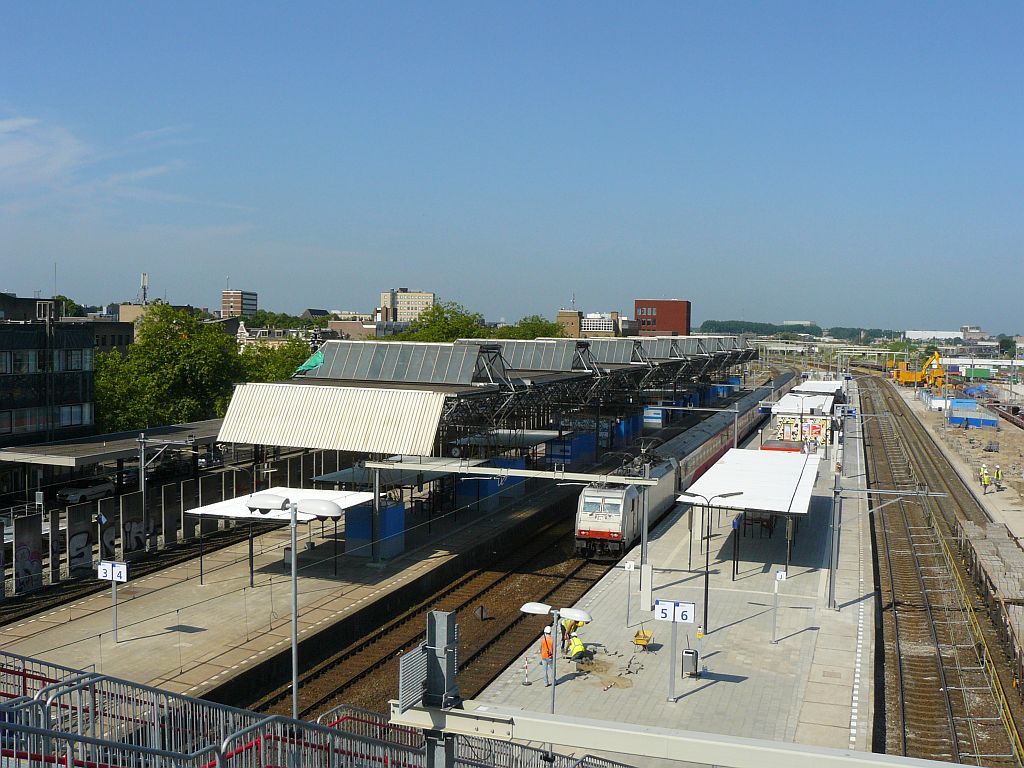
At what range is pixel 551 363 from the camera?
178 ft

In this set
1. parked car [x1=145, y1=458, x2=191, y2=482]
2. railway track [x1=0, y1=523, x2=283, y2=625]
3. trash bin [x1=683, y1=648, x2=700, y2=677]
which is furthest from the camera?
parked car [x1=145, y1=458, x2=191, y2=482]

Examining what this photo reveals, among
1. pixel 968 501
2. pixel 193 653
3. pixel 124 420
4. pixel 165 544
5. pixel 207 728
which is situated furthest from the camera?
pixel 124 420

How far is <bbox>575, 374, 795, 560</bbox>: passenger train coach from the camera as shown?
114ft

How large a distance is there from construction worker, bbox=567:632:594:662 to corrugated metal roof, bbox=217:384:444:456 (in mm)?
9758

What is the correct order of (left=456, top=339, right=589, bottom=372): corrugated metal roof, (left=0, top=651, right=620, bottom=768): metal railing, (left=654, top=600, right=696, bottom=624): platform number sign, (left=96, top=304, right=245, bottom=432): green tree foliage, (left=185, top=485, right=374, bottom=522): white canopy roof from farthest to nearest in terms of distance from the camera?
(left=96, top=304, right=245, bottom=432): green tree foliage, (left=456, top=339, right=589, bottom=372): corrugated metal roof, (left=185, top=485, right=374, bottom=522): white canopy roof, (left=654, top=600, right=696, bottom=624): platform number sign, (left=0, top=651, right=620, bottom=768): metal railing

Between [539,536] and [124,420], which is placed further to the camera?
[124,420]

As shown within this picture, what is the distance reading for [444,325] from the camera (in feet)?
345

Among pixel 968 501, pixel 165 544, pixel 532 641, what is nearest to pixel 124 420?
pixel 165 544

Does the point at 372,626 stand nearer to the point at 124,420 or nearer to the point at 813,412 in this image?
the point at 124,420

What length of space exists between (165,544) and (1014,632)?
27.2m

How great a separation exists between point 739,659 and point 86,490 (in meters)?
26.4

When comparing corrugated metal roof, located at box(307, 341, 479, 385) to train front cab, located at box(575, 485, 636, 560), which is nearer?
train front cab, located at box(575, 485, 636, 560)

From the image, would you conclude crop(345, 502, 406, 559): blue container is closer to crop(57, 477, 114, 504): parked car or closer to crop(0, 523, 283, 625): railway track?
crop(0, 523, 283, 625): railway track

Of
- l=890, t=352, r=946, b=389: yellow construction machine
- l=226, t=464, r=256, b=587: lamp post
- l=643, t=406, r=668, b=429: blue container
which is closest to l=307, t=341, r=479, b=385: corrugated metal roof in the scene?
l=226, t=464, r=256, b=587: lamp post
